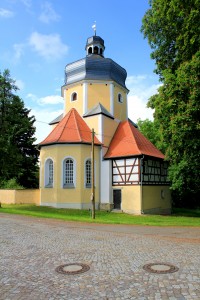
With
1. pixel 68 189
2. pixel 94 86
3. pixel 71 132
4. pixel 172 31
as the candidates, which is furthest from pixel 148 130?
pixel 172 31

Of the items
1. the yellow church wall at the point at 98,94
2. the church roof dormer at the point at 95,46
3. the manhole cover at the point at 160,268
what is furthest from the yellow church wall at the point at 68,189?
the manhole cover at the point at 160,268

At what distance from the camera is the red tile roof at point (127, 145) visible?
27.8 metres

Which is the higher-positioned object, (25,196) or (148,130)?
(148,130)

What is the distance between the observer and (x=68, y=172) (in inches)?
1109

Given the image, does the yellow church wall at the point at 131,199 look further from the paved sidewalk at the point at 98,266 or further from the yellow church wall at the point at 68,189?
the paved sidewalk at the point at 98,266

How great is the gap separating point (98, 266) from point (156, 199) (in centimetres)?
2199

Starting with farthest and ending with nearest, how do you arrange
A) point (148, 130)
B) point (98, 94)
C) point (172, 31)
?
point (148, 130) → point (98, 94) → point (172, 31)

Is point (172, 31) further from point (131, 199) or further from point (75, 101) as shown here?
point (75, 101)

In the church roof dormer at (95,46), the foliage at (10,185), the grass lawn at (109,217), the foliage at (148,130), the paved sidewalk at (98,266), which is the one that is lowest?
the grass lawn at (109,217)

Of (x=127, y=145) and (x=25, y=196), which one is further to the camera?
(x=25, y=196)

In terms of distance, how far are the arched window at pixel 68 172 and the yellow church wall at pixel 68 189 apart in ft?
1.12

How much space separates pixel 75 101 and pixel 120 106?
508 centimetres

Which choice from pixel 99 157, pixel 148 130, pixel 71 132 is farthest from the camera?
pixel 148 130

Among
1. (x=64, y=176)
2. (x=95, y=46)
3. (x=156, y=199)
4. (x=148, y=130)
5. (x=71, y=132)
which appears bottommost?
(x=156, y=199)
